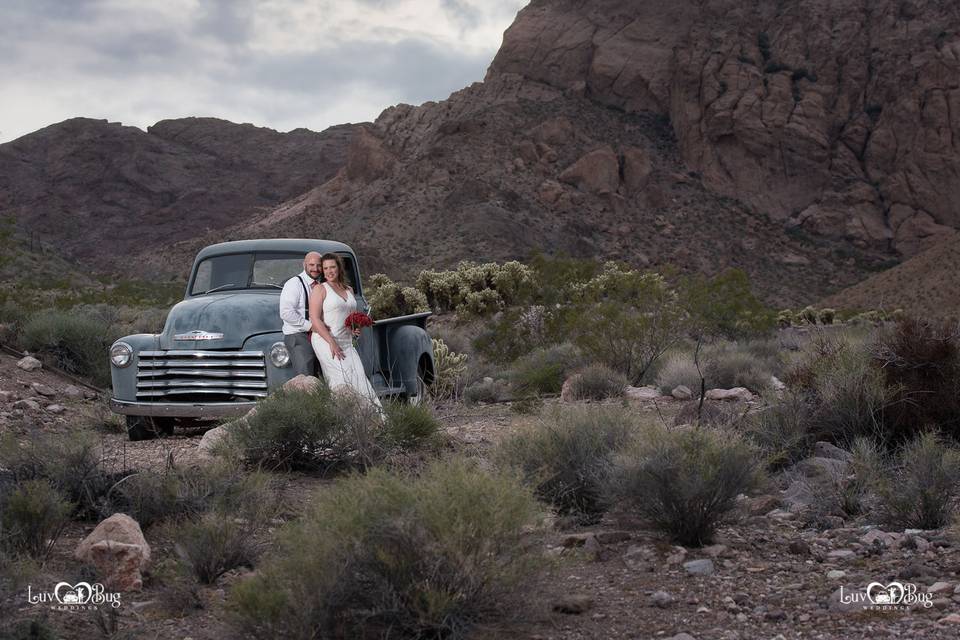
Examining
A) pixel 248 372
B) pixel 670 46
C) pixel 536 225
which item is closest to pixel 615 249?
pixel 536 225

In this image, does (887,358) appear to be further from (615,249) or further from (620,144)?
(620,144)

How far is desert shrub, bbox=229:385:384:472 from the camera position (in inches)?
300

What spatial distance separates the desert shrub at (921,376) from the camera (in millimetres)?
8414

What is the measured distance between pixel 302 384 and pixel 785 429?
3994 millimetres

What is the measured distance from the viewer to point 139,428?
10164mm

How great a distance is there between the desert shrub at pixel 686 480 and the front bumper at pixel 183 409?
447cm

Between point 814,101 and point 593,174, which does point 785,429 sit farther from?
point 814,101

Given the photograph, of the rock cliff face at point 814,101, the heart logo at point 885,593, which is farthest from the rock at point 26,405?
the rock cliff face at point 814,101

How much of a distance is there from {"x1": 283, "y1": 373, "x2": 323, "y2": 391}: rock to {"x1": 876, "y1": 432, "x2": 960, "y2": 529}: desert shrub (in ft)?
14.3

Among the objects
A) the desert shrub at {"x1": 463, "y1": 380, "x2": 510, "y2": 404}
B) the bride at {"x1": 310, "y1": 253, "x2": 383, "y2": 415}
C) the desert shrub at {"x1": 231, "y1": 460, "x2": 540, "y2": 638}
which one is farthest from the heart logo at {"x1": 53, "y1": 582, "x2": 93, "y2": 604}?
the desert shrub at {"x1": 463, "y1": 380, "x2": 510, "y2": 404}

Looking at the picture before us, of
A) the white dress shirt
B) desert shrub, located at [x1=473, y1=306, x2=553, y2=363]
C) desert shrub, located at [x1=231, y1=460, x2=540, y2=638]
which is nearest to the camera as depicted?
desert shrub, located at [x1=231, y1=460, x2=540, y2=638]

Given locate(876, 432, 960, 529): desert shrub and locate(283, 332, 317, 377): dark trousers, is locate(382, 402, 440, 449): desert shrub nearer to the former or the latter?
locate(283, 332, 317, 377): dark trousers

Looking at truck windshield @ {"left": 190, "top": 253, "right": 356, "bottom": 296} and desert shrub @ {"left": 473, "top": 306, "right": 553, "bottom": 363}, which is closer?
truck windshield @ {"left": 190, "top": 253, "right": 356, "bottom": 296}

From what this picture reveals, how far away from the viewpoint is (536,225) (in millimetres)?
59250
